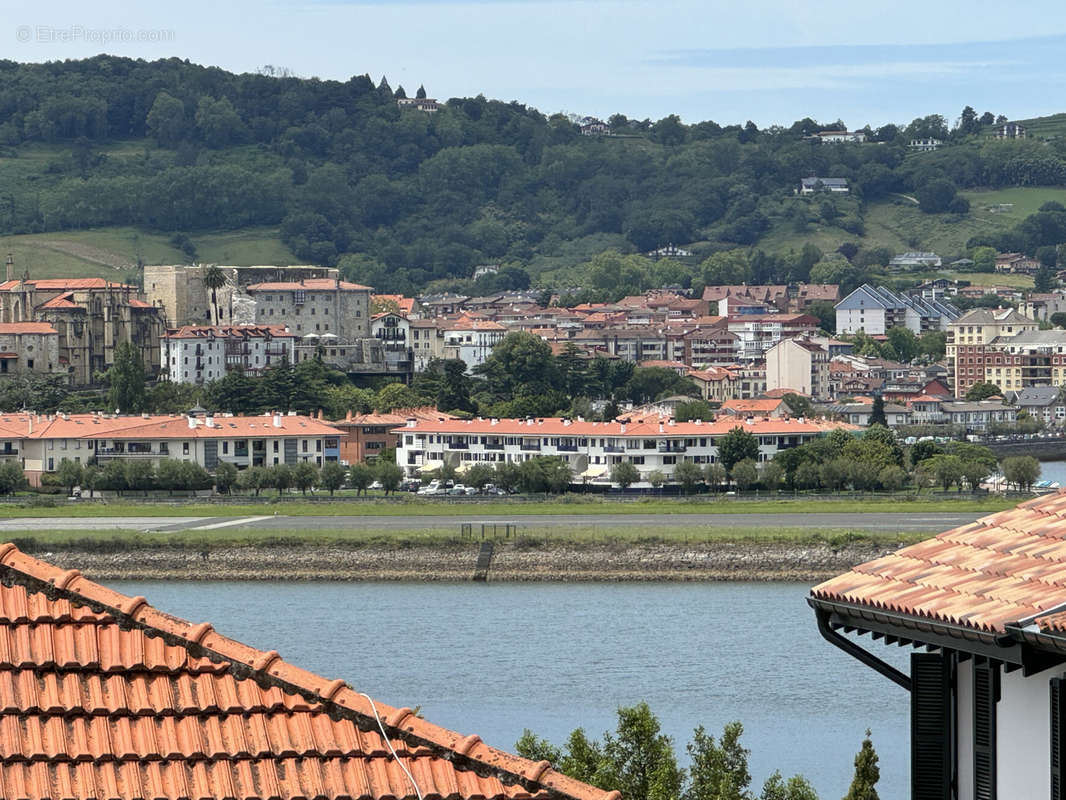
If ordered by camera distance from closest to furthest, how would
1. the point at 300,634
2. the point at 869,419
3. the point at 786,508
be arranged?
the point at 300,634 → the point at 786,508 → the point at 869,419

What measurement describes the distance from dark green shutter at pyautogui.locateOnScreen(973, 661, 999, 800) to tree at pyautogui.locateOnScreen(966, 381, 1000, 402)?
100909 millimetres

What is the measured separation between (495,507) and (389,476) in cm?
497

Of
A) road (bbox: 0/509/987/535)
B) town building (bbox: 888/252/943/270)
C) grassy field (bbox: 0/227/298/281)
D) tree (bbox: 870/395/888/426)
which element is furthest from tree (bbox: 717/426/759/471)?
town building (bbox: 888/252/943/270)

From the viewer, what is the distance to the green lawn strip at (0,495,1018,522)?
5772 centimetres

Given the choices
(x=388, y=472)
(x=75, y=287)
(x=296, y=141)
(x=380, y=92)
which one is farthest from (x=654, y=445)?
(x=380, y=92)

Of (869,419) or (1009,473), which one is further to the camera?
(869,419)

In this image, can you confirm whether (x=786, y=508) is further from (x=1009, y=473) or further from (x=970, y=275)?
(x=970, y=275)

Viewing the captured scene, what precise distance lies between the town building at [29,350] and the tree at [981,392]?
38.7 meters

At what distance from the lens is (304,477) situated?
64.8m

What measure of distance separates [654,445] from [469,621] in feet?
96.7

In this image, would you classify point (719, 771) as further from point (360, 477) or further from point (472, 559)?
point (360, 477)

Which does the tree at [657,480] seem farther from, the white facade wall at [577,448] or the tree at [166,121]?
the tree at [166,121]

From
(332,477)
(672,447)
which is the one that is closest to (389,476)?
(332,477)

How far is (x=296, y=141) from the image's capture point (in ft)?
605
